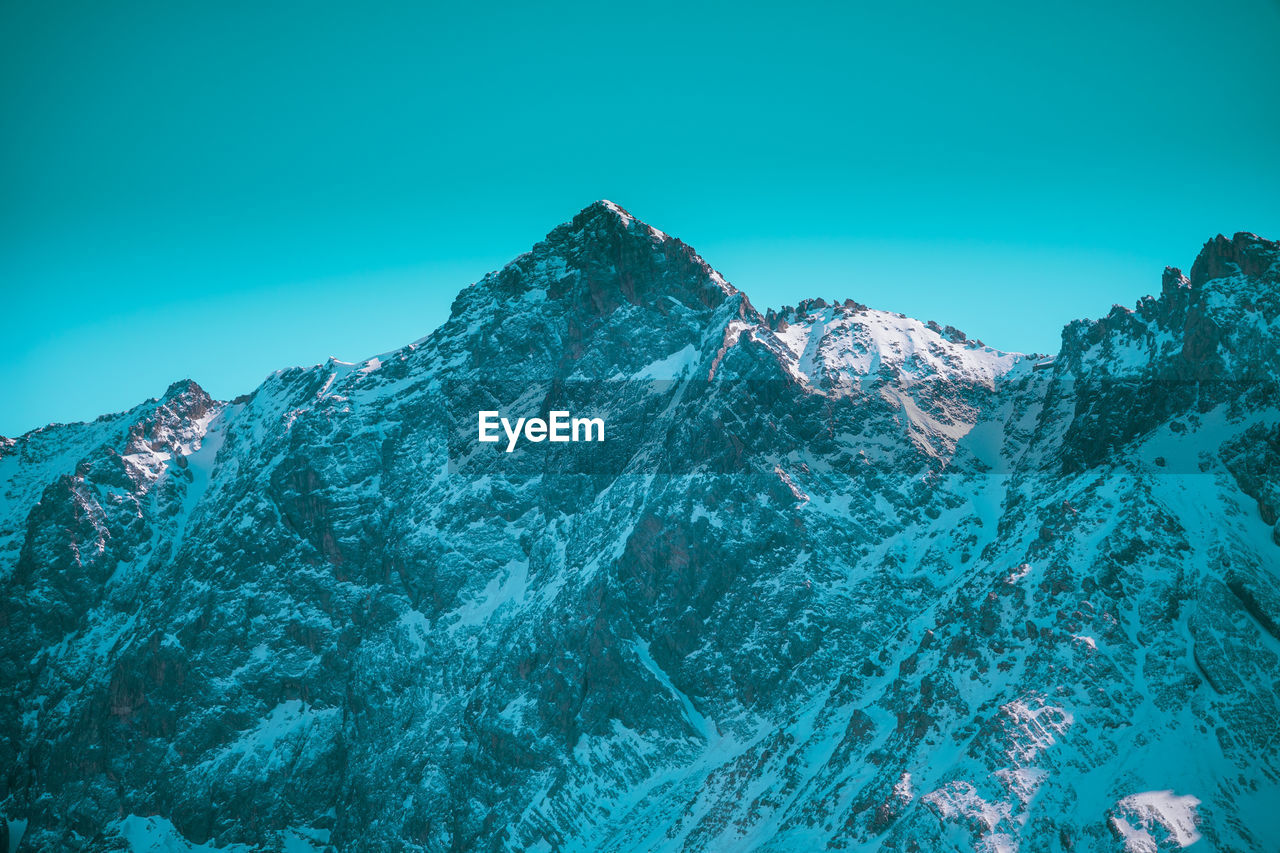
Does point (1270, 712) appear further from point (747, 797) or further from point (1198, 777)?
point (747, 797)

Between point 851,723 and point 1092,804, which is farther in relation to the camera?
point 851,723

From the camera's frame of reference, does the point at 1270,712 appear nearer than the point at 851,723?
Yes

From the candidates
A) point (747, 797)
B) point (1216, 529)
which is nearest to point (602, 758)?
point (747, 797)

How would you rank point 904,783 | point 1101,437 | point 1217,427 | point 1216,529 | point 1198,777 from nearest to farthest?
point 1198,777 < point 904,783 < point 1216,529 < point 1217,427 < point 1101,437

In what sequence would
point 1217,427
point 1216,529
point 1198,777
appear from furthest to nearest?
point 1217,427 → point 1216,529 → point 1198,777

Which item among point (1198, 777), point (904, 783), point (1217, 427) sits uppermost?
point (1217, 427)

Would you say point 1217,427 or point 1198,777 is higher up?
point 1217,427

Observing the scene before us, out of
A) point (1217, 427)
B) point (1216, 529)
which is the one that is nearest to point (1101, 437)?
point (1217, 427)

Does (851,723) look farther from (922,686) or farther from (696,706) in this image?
(696,706)

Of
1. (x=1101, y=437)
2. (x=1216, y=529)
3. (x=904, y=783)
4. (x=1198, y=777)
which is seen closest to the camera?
(x=1198, y=777)
